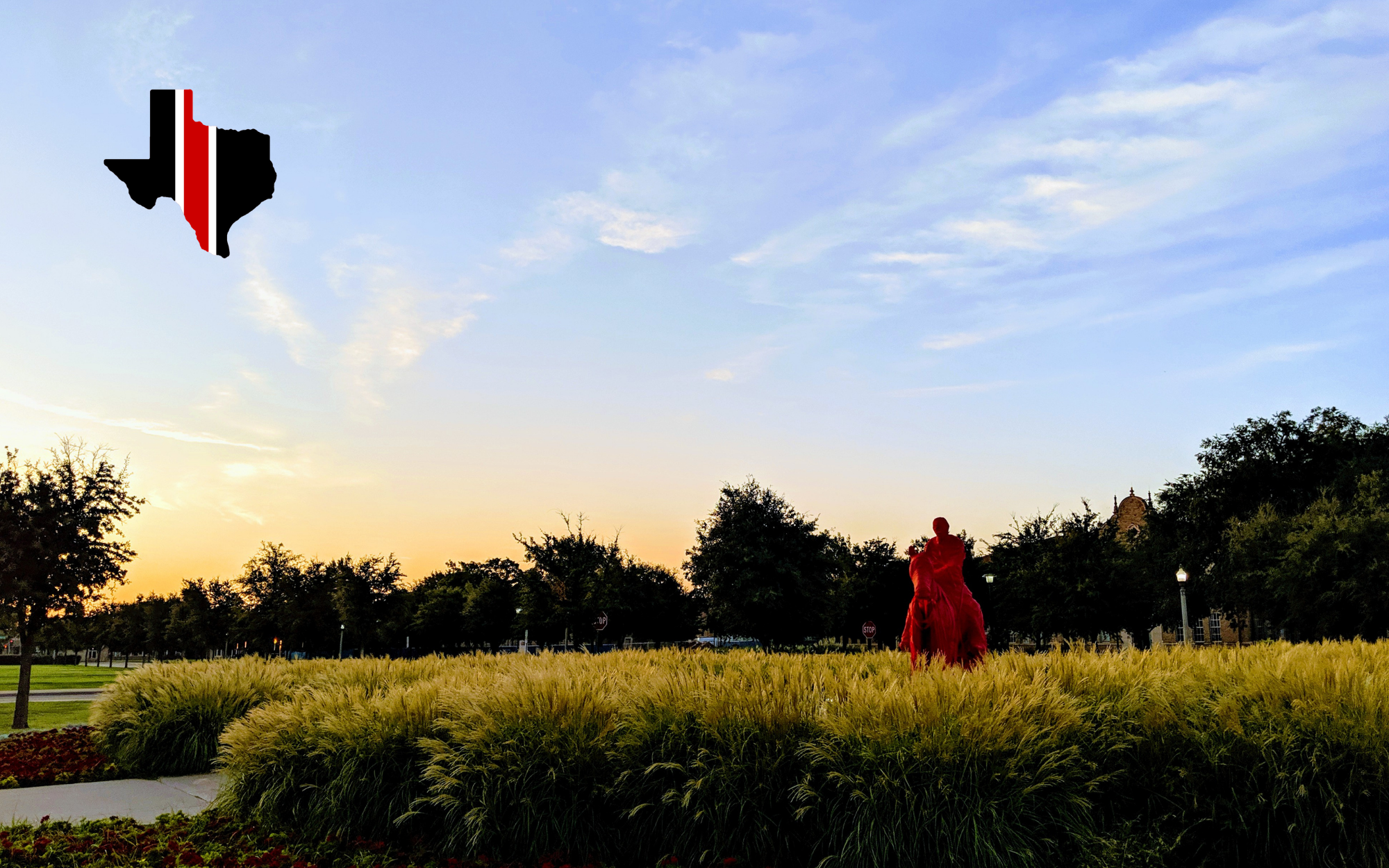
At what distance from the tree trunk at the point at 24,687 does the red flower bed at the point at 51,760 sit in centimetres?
411

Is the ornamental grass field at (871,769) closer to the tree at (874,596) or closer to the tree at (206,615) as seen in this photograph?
the tree at (874,596)

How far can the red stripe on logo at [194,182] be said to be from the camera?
2854mm

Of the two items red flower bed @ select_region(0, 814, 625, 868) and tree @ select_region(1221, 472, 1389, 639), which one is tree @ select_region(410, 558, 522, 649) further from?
red flower bed @ select_region(0, 814, 625, 868)

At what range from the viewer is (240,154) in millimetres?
2961

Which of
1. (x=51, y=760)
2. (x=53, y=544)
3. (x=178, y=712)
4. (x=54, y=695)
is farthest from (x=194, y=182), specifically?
(x=54, y=695)

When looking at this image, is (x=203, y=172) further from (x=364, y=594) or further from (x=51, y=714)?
(x=364, y=594)

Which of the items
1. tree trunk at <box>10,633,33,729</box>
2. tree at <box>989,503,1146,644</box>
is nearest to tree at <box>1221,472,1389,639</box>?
tree at <box>989,503,1146,644</box>

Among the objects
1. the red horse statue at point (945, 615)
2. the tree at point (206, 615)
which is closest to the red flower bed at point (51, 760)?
the red horse statue at point (945, 615)

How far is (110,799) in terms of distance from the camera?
9461 mm

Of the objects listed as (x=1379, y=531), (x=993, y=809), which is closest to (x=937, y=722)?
(x=993, y=809)

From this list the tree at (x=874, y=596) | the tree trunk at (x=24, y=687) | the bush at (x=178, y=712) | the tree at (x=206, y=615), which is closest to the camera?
the bush at (x=178, y=712)

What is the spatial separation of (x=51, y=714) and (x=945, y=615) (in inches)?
920

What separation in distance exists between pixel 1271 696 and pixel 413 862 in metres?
6.57

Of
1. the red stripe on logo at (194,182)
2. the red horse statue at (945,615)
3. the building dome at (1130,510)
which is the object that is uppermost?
the building dome at (1130,510)
